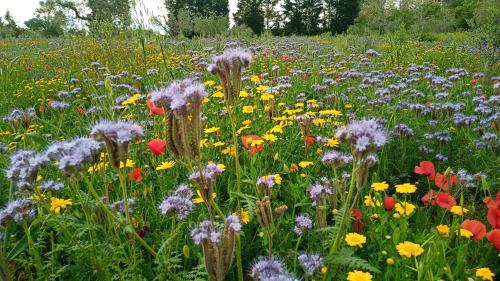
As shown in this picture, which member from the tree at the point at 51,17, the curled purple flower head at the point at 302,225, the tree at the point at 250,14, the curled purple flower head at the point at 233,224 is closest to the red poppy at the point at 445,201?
the curled purple flower head at the point at 302,225

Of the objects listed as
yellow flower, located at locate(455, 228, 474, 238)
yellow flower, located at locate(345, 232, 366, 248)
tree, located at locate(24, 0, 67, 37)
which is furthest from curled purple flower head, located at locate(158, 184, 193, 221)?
tree, located at locate(24, 0, 67, 37)

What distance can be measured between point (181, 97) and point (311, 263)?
83 centimetres

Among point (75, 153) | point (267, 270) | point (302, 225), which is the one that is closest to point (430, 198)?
point (302, 225)

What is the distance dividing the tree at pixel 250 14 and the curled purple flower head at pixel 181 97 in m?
43.1

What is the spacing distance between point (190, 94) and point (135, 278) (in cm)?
85

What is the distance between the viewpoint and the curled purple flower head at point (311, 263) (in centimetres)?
153

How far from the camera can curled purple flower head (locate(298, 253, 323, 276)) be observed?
1525mm

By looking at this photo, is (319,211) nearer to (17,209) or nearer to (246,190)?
(246,190)

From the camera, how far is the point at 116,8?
465cm

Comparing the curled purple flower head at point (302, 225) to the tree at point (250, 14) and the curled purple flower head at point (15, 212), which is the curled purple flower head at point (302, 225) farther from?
the tree at point (250, 14)

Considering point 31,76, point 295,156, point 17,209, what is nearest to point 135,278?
point 17,209

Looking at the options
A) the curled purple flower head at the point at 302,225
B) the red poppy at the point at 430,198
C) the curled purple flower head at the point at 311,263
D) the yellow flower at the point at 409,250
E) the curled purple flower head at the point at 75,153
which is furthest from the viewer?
the red poppy at the point at 430,198

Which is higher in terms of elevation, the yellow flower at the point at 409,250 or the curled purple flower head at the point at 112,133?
the curled purple flower head at the point at 112,133

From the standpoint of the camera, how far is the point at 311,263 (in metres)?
1.55
